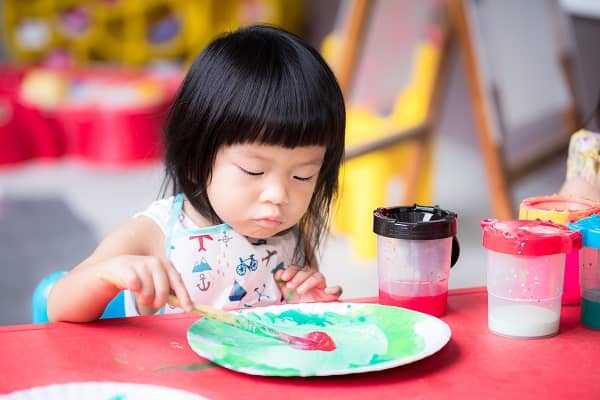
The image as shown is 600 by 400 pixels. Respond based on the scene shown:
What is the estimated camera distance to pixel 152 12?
4.82 meters

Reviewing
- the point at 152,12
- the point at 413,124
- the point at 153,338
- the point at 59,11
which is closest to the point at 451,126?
the point at 413,124

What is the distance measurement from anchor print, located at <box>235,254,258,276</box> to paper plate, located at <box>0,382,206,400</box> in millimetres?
414

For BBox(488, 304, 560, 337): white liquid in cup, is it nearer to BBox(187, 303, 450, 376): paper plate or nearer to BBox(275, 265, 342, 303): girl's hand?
BBox(187, 303, 450, 376): paper plate

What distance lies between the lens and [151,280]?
0.83 metres

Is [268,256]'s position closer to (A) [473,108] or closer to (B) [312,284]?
(B) [312,284]

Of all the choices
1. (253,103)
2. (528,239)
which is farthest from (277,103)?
(528,239)

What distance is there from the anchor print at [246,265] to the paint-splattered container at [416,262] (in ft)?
0.78

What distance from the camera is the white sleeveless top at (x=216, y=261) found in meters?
1.11

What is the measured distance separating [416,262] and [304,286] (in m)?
0.17

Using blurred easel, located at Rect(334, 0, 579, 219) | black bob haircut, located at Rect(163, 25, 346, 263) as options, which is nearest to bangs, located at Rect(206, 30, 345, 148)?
black bob haircut, located at Rect(163, 25, 346, 263)

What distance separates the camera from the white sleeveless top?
3.65 feet

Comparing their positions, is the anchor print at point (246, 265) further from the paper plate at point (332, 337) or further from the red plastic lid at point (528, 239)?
the red plastic lid at point (528, 239)

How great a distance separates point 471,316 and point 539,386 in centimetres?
20

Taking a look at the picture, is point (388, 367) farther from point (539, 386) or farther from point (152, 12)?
point (152, 12)
